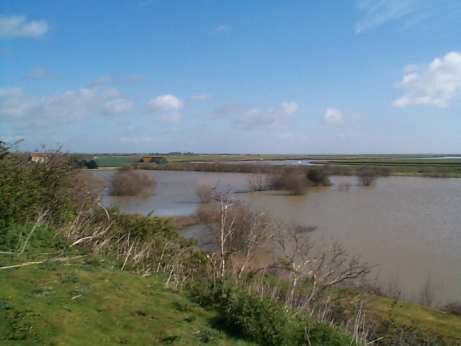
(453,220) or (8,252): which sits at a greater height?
(8,252)

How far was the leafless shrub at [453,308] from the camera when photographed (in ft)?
39.2

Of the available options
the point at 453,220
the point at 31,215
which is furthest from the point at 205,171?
the point at 31,215

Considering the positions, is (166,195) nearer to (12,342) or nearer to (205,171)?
(205,171)

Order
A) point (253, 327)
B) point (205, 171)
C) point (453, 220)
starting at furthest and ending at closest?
point (205, 171) < point (453, 220) < point (253, 327)

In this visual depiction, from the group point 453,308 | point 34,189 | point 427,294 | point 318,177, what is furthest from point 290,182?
point 34,189

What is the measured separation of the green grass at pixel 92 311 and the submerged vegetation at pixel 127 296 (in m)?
0.01

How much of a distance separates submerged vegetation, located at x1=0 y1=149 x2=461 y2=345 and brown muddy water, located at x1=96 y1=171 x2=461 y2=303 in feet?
17.3

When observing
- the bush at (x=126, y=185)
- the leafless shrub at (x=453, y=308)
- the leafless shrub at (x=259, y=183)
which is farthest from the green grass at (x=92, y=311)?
the leafless shrub at (x=259, y=183)

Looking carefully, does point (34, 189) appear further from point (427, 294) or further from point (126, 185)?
point (126, 185)

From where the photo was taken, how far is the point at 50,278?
5.47m

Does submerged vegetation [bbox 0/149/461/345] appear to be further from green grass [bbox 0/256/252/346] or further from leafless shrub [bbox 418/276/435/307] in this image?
leafless shrub [bbox 418/276/435/307]

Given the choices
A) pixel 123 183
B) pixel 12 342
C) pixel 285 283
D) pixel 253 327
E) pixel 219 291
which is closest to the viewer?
pixel 12 342

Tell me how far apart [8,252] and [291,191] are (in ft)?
119

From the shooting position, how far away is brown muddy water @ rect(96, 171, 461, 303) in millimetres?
16094
